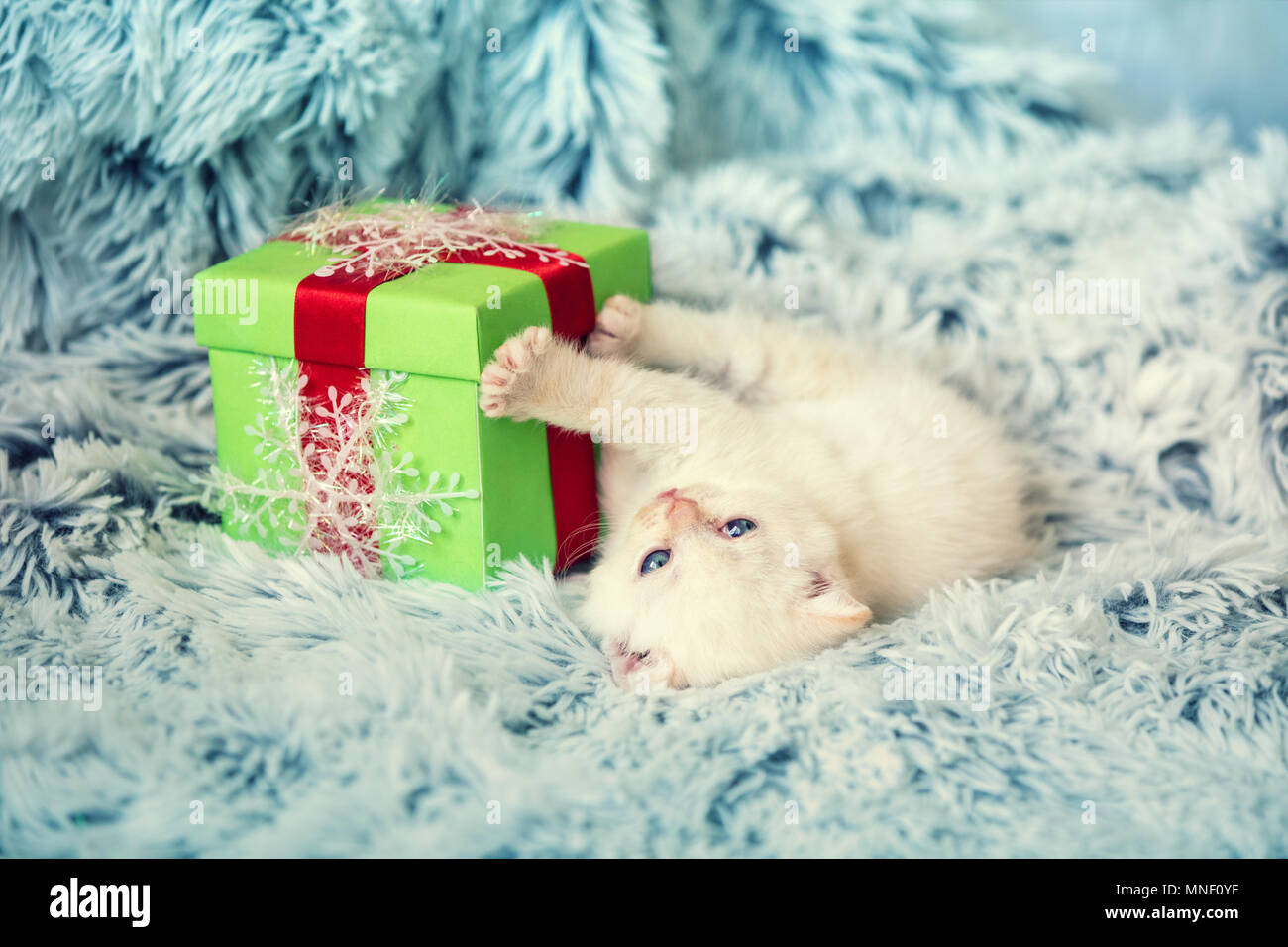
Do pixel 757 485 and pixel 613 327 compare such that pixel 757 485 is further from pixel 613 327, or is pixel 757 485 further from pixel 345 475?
pixel 345 475

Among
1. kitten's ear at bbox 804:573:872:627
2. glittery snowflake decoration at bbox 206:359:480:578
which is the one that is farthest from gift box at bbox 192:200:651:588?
kitten's ear at bbox 804:573:872:627

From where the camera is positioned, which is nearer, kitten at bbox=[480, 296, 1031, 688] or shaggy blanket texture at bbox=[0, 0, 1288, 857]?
shaggy blanket texture at bbox=[0, 0, 1288, 857]

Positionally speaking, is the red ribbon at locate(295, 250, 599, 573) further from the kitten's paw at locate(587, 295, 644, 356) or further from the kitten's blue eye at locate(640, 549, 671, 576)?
the kitten's blue eye at locate(640, 549, 671, 576)

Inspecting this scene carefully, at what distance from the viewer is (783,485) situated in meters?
1.46

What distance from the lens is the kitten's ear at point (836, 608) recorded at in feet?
4.23

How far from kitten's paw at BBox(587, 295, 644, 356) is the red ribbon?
2 cm

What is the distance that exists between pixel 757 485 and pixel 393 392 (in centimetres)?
47

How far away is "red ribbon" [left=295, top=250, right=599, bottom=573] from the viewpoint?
139cm

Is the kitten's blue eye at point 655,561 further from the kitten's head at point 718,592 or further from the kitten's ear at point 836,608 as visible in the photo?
the kitten's ear at point 836,608

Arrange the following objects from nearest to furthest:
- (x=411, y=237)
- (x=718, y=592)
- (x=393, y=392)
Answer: (x=718, y=592) < (x=393, y=392) < (x=411, y=237)

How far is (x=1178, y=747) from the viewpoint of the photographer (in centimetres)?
118

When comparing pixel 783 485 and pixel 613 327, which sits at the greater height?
pixel 613 327

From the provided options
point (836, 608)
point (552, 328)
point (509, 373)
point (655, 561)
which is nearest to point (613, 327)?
point (552, 328)
